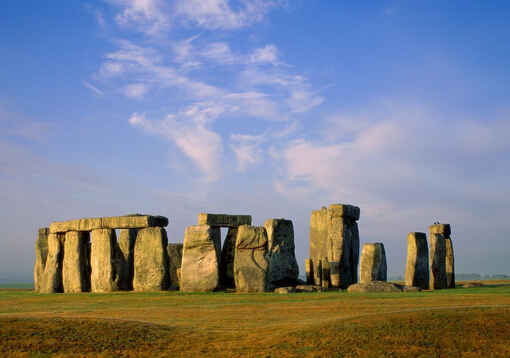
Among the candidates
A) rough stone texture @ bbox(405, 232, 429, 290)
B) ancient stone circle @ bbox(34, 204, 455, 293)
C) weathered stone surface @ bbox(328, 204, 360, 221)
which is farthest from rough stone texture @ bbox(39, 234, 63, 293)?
rough stone texture @ bbox(405, 232, 429, 290)

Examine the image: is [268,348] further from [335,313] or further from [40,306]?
[40,306]

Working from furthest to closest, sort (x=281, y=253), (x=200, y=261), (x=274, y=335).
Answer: (x=281, y=253) → (x=200, y=261) → (x=274, y=335)

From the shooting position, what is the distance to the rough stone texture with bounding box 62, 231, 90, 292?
21203 mm

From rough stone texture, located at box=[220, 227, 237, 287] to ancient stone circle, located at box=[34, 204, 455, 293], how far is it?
0.04 m

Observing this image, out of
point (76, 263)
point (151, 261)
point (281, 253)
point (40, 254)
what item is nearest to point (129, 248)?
point (151, 261)

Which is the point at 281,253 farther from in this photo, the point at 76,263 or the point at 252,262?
the point at 76,263

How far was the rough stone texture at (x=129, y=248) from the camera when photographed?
67.8ft

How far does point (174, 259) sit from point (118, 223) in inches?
120

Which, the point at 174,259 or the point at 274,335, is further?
the point at 174,259

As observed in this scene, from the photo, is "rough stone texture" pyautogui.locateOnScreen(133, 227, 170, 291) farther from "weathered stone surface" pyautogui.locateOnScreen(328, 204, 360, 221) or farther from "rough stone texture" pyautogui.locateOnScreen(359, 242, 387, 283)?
"rough stone texture" pyautogui.locateOnScreen(359, 242, 387, 283)

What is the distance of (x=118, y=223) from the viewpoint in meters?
20.5

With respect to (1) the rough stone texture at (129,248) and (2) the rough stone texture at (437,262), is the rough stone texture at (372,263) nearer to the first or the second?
(2) the rough stone texture at (437,262)

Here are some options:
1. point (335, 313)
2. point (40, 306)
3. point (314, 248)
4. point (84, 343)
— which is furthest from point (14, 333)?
point (314, 248)

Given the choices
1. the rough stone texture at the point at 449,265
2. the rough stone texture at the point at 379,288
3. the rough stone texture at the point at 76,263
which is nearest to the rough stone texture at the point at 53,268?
the rough stone texture at the point at 76,263
